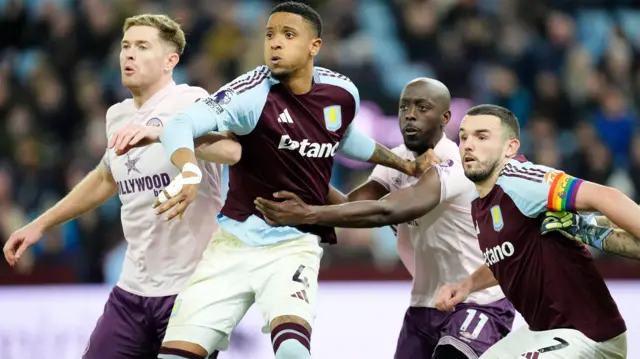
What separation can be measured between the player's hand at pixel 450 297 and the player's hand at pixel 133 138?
181 cm

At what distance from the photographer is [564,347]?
532cm

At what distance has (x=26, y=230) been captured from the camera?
632 centimetres

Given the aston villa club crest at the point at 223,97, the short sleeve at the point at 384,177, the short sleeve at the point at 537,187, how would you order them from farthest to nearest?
the short sleeve at the point at 384,177
the aston villa club crest at the point at 223,97
the short sleeve at the point at 537,187

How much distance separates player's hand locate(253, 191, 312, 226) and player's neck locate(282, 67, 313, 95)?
559mm

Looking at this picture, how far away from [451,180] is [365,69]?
20.5 ft

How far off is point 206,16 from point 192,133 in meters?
7.82

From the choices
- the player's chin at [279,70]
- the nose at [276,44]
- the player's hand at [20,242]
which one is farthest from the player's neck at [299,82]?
the player's hand at [20,242]

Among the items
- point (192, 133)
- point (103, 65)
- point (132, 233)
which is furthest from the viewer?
point (103, 65)

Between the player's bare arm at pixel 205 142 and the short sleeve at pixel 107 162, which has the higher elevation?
the short sleeve at pixel 107 162

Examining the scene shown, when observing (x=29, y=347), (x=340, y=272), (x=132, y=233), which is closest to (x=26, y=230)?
(x=132, y=233)

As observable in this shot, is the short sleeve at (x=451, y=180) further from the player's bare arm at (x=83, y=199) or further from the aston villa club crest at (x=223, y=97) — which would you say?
the player's bare arm at (x=83, y=199)

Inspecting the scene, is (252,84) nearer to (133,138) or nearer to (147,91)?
(133,138)

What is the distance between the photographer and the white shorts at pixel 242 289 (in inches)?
208

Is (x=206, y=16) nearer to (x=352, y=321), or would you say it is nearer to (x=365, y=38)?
(x=365, y=38)
